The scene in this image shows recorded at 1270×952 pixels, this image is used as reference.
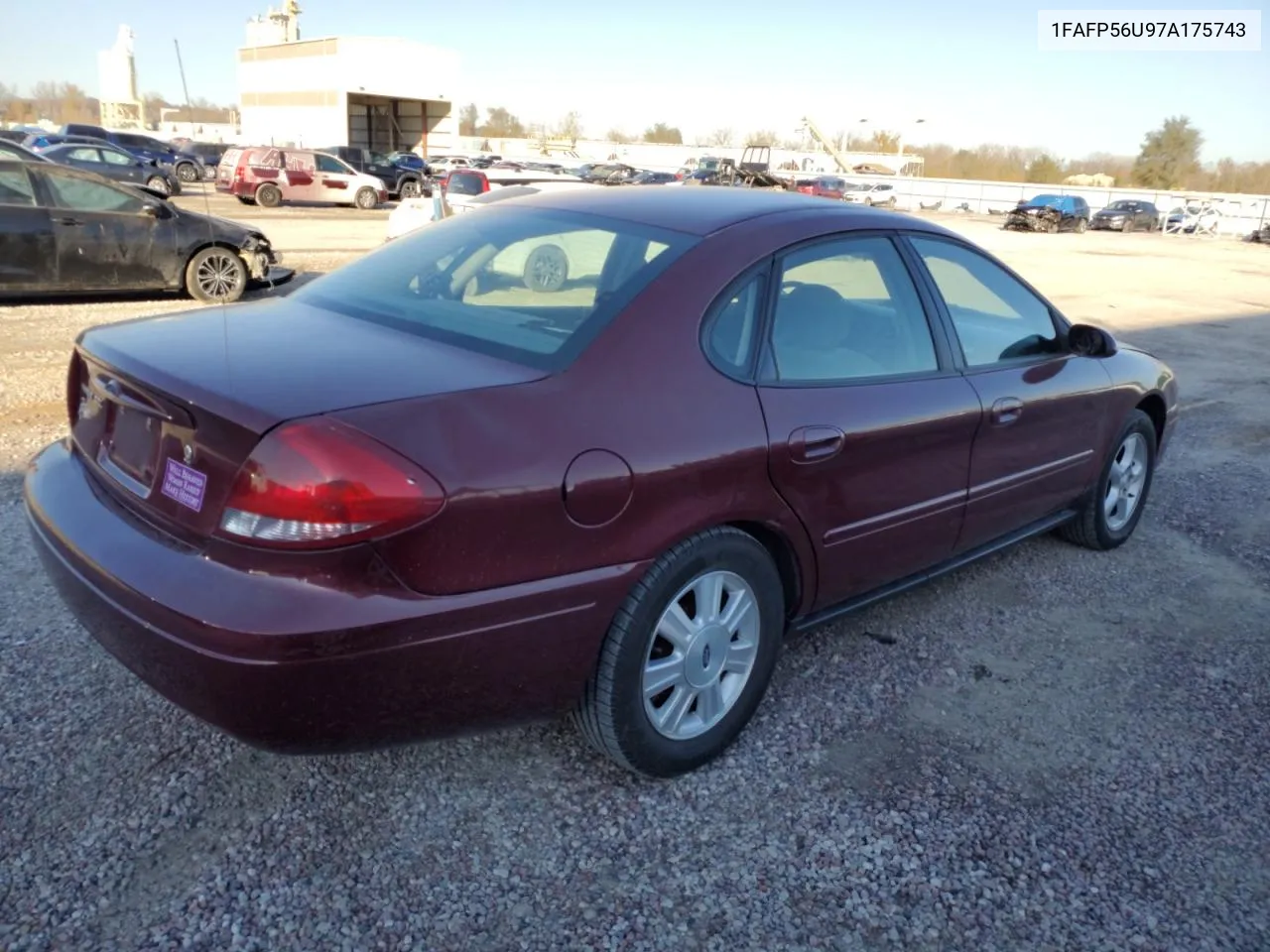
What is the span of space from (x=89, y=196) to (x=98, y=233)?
35cm

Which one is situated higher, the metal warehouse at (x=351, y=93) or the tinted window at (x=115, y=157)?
the metal warehouse at (x=351, y=93)

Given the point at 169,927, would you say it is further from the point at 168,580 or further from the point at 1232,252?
Answer: the point at 1232,252

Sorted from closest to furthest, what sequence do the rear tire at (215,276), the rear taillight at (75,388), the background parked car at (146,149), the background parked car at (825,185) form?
the rear taillight at (75,388), the rear tire at (215,276), the background parked car at (146,149), the background parked car at (825,185)

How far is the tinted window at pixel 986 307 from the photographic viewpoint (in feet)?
12.1

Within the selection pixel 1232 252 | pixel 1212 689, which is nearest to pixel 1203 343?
pixel 1212 689

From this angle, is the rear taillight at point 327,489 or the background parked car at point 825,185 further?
the background parked car at point 825,185

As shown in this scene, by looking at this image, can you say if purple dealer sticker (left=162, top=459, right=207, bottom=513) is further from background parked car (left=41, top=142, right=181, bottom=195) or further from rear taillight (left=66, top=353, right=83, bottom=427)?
background parked car (left=41, top=142, right=181, bottom=195)

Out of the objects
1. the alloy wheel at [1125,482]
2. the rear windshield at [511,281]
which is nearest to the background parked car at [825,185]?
the alloy wheel at [1125,482]

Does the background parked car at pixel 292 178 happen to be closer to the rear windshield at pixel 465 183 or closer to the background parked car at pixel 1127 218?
the rear windshield at pixel 465 183

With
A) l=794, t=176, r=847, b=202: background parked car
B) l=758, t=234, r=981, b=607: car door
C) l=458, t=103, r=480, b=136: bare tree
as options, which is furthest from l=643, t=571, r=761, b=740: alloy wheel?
l=458, t=103, r=480, b=136: bare tree

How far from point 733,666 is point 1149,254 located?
3001 cm

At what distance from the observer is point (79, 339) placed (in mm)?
2896

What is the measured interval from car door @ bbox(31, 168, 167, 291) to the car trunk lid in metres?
7.44

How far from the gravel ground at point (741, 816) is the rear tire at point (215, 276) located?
6713 millimetres
